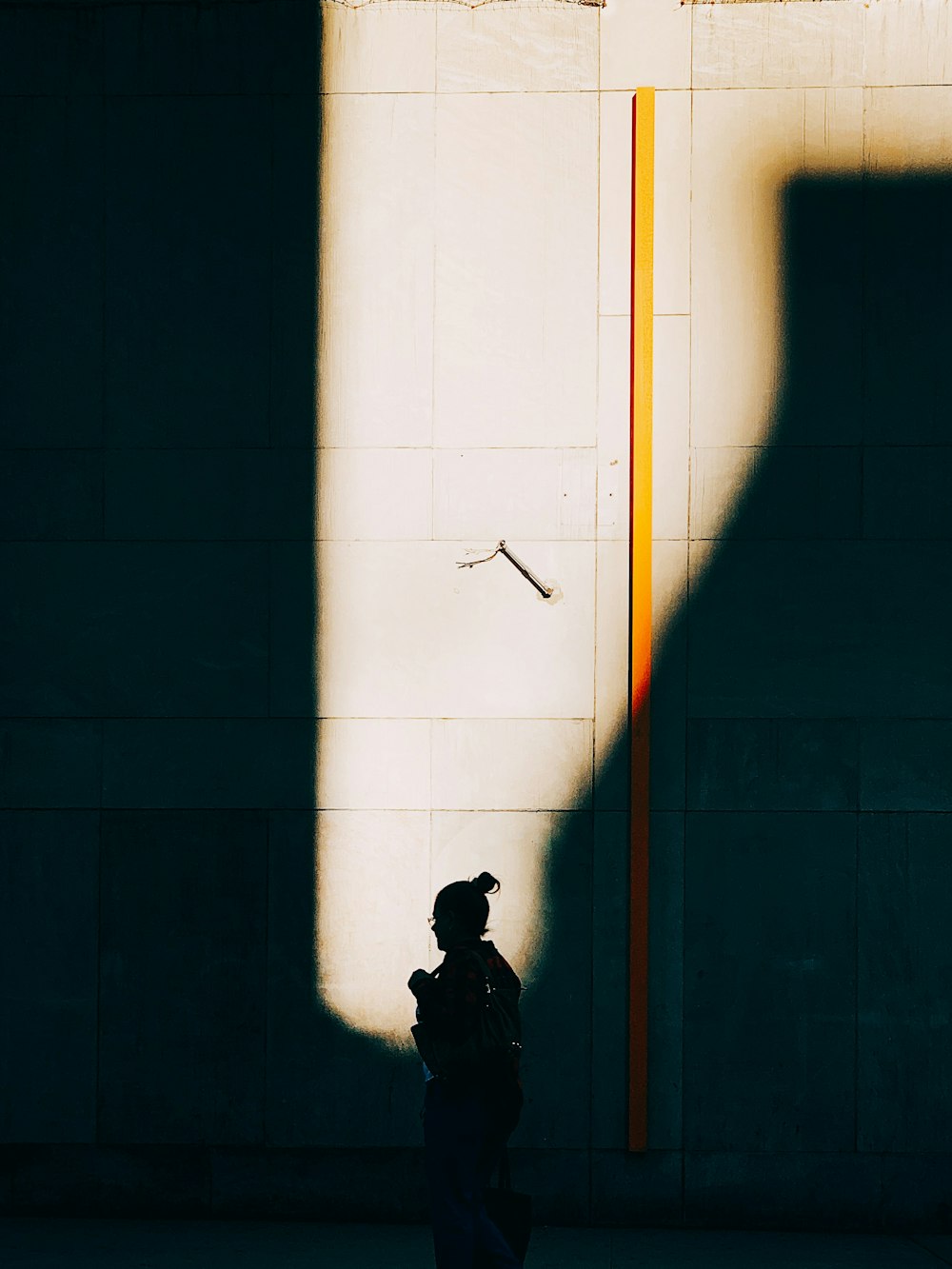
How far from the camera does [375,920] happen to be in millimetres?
6270

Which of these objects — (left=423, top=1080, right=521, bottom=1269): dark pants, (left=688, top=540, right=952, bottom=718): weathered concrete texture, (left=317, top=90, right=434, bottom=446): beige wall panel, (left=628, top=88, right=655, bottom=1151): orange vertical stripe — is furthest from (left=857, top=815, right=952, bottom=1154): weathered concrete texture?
(left=317, top=90, right=434, bottom=446): beige wall panel

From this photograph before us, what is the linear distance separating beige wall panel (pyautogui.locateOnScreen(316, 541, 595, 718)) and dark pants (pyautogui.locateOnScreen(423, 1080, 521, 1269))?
226 cm

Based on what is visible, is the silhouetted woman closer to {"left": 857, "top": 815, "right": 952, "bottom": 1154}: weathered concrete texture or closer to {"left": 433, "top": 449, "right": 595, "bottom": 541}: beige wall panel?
{"left": 433, "top": 449, "right": 595, "bottom": 541}: beige wall panel

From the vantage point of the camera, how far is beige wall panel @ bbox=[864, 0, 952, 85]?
20.4 ft

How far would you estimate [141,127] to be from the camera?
6.41 meters

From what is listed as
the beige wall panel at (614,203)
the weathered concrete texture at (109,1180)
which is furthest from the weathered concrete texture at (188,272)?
the weathered concrete texture at (109,1180)

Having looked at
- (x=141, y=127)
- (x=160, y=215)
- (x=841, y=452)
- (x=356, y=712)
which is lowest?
(x=356, y=712)

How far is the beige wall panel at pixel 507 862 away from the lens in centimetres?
621

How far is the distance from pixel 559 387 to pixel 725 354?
84 centimetres

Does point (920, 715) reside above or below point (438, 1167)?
above

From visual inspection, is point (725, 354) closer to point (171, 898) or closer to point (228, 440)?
point (228, 440)

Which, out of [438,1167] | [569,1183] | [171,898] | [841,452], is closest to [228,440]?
[171,898]

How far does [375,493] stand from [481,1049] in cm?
298

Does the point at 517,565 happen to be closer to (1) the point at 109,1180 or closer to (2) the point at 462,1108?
(2) the point at 462,1108
